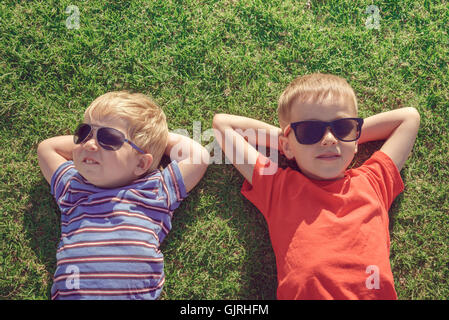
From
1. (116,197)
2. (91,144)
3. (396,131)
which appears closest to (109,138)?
(91,144)

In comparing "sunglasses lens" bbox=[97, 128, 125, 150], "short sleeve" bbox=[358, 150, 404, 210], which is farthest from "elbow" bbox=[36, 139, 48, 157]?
"short sleeve" bbox=[358, 150, 404, 210]

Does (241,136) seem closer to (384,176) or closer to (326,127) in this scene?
(326,127)

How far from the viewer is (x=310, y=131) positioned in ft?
8.35

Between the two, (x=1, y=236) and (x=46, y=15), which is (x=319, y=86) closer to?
(x=46, y=15)

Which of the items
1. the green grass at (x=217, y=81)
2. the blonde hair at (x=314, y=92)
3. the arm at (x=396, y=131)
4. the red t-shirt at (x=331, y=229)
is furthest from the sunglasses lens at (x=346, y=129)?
the green grass at (x=217, y=81)

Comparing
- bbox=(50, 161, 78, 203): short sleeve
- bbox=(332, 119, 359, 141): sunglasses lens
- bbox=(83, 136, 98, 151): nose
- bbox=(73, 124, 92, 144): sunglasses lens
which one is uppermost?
bbox=(332, 119, 359, 141): sunglasses lens

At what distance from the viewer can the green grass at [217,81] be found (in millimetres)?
3123

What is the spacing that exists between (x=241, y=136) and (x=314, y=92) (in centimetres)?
75

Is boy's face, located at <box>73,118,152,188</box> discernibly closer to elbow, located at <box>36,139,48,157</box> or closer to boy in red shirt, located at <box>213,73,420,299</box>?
elbow, located at <box>36,139,48,157</box>

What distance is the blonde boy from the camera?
2.61 metres

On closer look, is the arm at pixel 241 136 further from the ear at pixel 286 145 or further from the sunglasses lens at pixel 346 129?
the sunglasses lens at pixel 346 129

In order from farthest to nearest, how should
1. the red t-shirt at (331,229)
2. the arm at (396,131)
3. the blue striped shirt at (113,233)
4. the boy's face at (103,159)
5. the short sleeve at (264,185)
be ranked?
the arm at (396,131) < the short sleeve at (264,185) < the boy's face at (103,159) < the blue striped shirt at (113,233) < the red t-shirt at (331,229)

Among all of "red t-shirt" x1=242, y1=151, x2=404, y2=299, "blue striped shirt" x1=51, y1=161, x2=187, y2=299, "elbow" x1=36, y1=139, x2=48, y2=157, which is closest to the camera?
"red t-shirt" x1=242, y1=151, x2=404, y2=299

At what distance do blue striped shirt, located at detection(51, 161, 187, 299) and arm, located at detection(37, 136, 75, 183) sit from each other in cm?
12
